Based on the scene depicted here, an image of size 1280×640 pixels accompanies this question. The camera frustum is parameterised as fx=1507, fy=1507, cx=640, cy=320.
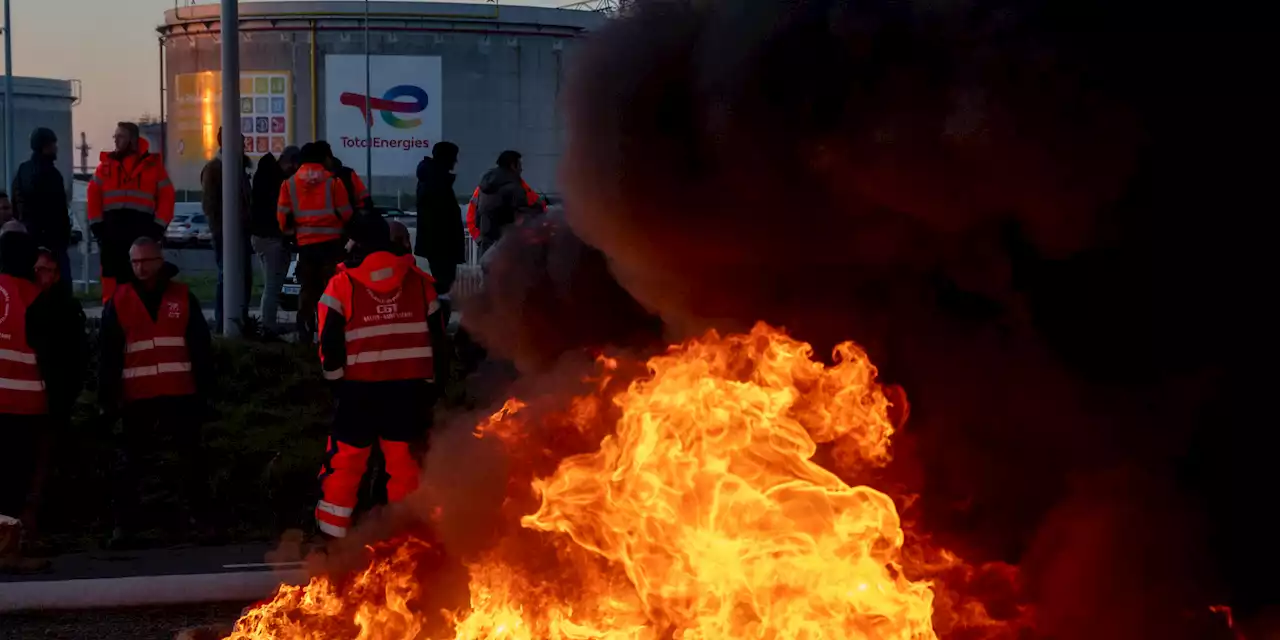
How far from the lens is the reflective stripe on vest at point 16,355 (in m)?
7.79

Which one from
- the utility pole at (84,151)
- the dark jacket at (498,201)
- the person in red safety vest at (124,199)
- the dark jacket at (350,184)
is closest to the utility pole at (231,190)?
the person in red safety vest at (124,199)

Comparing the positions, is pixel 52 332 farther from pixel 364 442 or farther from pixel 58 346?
pixel 364 442

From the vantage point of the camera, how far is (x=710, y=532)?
496 cm

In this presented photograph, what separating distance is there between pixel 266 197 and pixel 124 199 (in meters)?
1.32

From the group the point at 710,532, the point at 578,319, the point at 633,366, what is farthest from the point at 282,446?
the point at 710,532

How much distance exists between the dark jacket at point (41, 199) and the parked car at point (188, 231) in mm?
24345

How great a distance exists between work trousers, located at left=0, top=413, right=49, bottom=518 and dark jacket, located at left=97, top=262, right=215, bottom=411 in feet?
1.22

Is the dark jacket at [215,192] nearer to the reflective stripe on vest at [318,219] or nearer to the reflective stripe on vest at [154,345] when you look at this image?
the reflective stripe on vest at [318,219]

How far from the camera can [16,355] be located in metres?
7.83

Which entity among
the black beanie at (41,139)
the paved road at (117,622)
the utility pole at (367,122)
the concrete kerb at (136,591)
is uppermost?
the utility pole at (367,122)

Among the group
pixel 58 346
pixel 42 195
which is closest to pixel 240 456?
pixel 58 346

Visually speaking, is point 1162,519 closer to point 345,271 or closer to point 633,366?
point 633,366

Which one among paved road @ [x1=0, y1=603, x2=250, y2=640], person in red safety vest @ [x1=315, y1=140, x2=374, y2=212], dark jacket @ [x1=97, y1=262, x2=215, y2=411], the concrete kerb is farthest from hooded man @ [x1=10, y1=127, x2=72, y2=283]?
paved road @ [x1=0, y1=603, x2=250, y2=640]

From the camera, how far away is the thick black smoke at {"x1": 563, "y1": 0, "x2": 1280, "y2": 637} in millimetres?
4660
